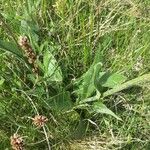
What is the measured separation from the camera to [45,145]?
5.08ft

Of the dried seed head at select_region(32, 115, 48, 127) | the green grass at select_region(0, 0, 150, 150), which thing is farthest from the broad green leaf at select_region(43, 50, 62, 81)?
the dried seed head at select_region(32, 115, 48, 127)

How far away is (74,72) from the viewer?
5.53 ft

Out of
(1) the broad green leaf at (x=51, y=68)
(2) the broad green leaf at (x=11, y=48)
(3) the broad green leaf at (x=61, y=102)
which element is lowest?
(3) the broad green leaf at (x=61, y=102)

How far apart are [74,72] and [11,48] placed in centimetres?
27

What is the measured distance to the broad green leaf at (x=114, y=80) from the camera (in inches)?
61.0

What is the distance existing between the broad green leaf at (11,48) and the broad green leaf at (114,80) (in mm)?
335

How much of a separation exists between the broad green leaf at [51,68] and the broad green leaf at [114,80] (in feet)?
0.59

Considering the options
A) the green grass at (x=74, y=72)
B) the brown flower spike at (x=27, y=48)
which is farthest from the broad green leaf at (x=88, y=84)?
the brown flower spike at (x=27, y=48)

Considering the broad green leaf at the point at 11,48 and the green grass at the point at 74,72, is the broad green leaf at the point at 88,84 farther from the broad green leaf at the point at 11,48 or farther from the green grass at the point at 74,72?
the broad green leaf at the point at 11,48

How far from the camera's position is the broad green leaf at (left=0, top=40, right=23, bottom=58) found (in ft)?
5.10

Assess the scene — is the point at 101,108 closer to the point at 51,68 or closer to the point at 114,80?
the point at 114,80

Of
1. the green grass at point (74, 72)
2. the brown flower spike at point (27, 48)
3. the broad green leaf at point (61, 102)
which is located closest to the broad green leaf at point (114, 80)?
the green grass at point (74, 72)

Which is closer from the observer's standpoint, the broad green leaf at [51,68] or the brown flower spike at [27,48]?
the brown flower spike at [27,48]

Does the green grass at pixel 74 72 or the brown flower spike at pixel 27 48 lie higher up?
the brown flower spike at pixel 27 48
